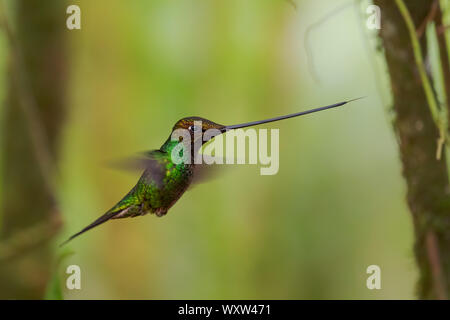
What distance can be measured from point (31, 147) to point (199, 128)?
40.3 inches

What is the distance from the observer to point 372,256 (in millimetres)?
2512

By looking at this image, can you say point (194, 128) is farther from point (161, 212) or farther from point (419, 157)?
point (419, 157)

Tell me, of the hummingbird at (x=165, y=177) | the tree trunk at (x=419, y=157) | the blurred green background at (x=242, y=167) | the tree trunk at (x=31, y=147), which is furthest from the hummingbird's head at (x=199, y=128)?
the blurred green background at (x=242, y=167)

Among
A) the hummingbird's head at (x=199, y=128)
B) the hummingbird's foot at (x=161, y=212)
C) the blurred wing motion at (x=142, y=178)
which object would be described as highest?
the hummingbird's head at (x=199, y=128)

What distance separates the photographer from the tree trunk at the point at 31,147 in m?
1.52

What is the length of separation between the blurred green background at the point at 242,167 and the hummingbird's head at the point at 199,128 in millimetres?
1199

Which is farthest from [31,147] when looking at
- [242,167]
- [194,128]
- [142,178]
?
[194,128]

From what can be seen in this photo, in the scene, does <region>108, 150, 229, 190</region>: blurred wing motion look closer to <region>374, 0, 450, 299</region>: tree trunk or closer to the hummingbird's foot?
the hummingbird's foot

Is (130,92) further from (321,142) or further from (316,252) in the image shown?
(316,252)

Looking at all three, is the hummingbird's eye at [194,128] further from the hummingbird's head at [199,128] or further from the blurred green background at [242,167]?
the blurred green background at [242,167]

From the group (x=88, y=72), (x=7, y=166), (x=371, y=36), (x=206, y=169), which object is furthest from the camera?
(x=88, y=72)

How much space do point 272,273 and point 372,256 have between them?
2.13 ft

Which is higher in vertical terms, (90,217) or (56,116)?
(56,116)

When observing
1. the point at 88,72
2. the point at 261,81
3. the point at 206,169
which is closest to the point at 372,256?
the point at 261,81
